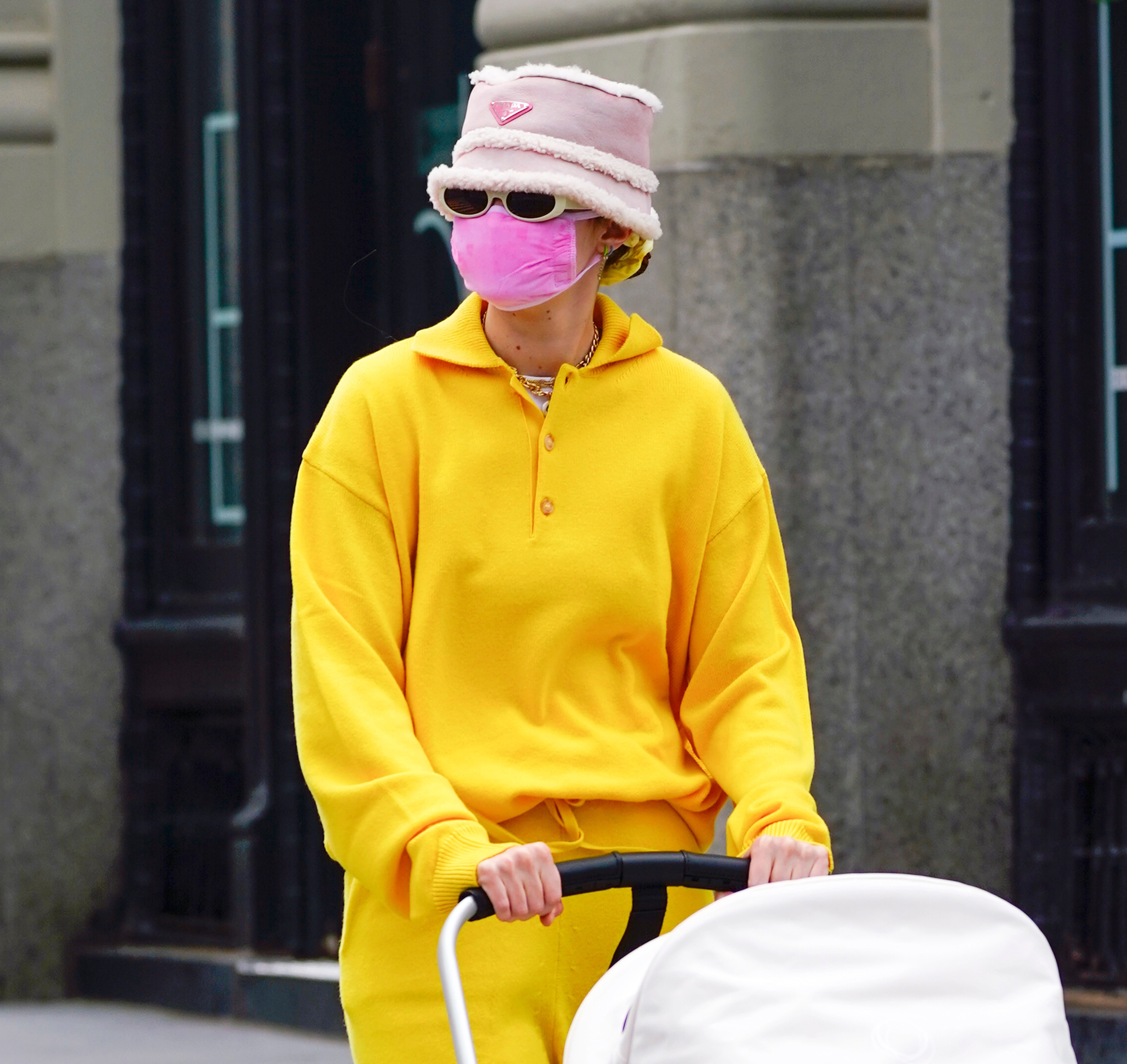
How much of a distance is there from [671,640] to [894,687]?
301 centimetres

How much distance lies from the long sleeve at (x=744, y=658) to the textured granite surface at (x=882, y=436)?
2840 millimetres

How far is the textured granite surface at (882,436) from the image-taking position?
6.16 m

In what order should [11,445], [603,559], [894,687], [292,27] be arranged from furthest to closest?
[11,445], [292,27], [894,687], [603,559]

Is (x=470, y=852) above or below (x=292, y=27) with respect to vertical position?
below

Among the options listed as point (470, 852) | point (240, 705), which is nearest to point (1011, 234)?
point (240, 705)

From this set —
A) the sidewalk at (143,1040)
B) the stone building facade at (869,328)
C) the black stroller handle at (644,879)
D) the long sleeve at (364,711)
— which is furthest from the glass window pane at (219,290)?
the black stroller handle at (644,879)

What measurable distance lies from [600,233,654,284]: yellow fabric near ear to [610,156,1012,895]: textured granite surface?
109 inches

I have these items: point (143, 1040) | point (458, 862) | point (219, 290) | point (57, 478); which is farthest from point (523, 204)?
point (57, 478)

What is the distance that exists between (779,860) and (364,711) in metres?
0.55

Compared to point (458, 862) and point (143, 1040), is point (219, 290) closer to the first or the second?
point (143, 1040)

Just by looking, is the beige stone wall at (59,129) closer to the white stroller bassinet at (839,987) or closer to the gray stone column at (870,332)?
the gray stone column at (870,332)

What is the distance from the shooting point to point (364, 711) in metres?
3.02

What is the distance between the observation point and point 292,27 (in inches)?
298

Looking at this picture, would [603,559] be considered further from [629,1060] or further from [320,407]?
[320,407]
